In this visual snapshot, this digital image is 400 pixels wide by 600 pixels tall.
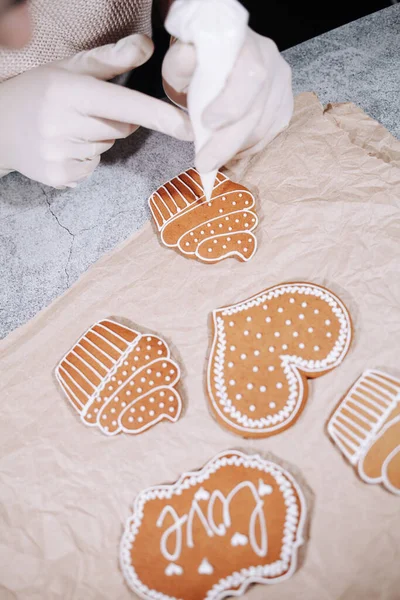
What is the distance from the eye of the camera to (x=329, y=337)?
0.87 m

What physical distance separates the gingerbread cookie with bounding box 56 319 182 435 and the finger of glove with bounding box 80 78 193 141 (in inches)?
15.1

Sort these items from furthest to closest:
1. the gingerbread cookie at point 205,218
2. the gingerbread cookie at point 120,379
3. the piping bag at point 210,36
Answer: the gingerbread cookie at point 205,218 → the gingerbread cookie at point 120,379 → the piping bag at point 210,36

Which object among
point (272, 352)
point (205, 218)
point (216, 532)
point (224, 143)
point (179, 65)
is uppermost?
point (179, 65)

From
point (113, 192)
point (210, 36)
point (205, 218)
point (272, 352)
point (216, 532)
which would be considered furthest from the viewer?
point (113, 192)

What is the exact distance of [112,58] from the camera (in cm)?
83

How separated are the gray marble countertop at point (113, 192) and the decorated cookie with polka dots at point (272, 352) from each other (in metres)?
0.35

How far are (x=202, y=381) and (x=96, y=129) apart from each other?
503 mm

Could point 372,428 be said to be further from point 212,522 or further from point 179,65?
point 179,65

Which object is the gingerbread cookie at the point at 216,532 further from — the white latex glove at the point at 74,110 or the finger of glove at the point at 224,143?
the white latex glove at the point at 74,110

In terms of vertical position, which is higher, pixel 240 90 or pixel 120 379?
pixel 240 90

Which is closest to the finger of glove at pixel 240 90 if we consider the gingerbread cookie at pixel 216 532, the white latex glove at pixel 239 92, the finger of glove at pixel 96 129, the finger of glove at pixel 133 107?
the white latex glove at pixel 239 92

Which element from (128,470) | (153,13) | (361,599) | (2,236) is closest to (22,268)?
(2,236)

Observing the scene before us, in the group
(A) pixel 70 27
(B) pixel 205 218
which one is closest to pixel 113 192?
(B) pixel 205 218

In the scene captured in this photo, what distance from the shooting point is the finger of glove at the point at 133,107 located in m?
0.83
